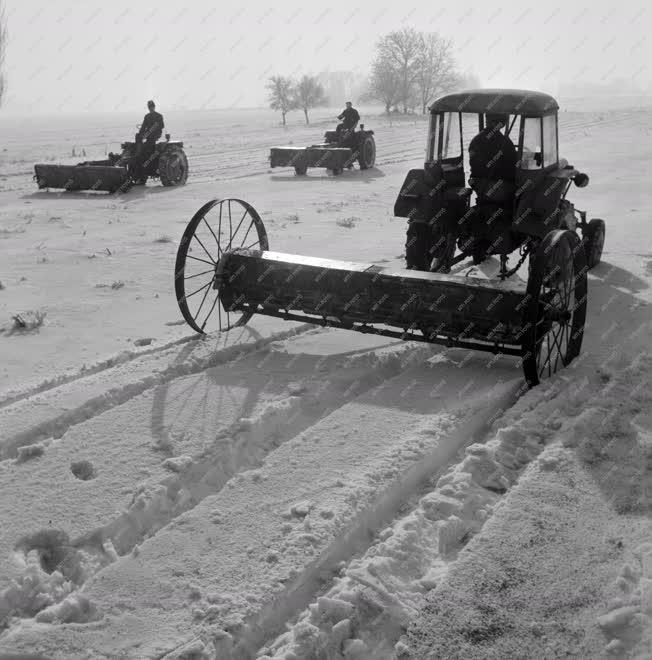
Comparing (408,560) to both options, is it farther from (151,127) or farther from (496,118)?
(151,127)

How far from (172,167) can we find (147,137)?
2.62ft

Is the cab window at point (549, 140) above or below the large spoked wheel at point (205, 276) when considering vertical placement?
above

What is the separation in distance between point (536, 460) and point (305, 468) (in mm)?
1187

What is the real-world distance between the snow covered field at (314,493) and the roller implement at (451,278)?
0.88 feet

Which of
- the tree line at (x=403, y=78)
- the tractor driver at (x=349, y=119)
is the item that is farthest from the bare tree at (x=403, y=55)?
the tractor driver at (x=349, y=119)

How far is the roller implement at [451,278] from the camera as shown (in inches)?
180

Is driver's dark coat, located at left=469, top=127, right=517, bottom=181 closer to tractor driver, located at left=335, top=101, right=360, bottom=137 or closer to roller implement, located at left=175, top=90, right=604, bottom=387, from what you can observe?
roller implement, located at left=175, top=90, right=604, bottom=387

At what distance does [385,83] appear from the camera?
7912 centimetres

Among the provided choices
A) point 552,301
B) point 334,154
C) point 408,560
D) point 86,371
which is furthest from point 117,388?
point 334,154

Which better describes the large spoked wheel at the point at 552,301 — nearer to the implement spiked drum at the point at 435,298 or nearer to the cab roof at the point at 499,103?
the implement spiked drum at the point at 435,298

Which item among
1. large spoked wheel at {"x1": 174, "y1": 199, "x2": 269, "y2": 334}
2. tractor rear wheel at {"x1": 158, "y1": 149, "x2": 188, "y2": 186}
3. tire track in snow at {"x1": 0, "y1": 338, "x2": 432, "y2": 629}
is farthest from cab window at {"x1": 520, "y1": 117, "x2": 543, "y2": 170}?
tractor rear wheel at {"x1": 158, "y1": 149, "x2": 188, "y2": 186}

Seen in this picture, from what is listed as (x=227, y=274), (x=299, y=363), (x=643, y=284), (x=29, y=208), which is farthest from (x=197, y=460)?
(x=29, y=208)

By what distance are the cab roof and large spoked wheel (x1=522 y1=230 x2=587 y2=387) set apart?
1.84 metres

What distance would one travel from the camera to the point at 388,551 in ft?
9.95
